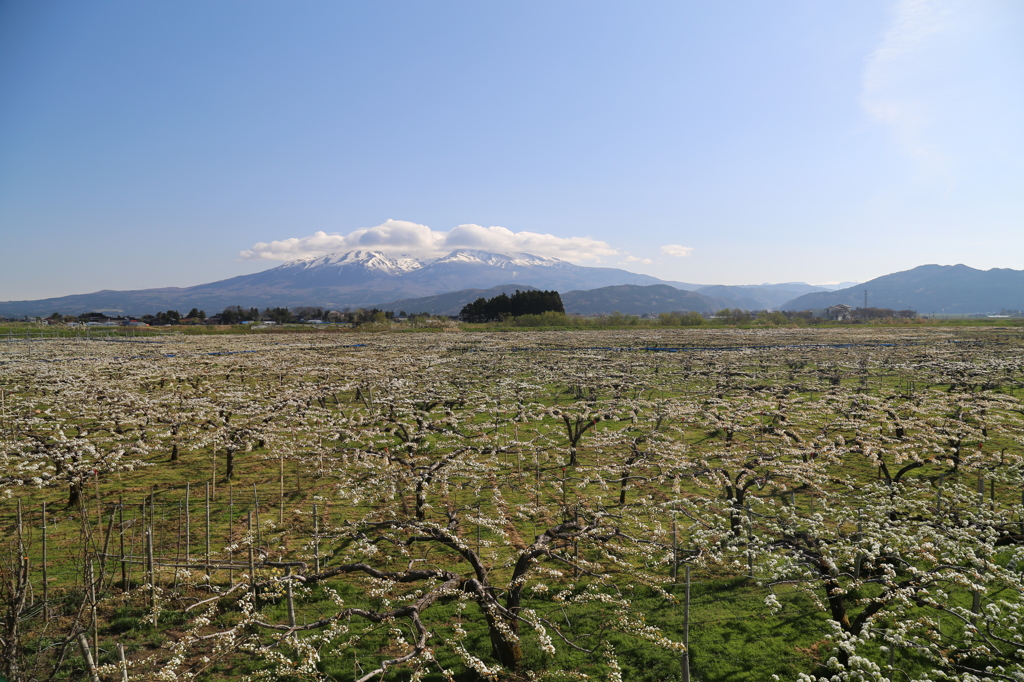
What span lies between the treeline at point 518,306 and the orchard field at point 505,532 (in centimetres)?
9626

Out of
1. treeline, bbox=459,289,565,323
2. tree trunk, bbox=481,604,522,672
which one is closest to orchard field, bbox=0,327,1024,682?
tree trunk, bbox=481,604,522,672

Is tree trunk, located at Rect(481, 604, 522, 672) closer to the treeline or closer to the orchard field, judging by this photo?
the orchard field

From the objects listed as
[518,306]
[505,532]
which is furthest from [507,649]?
[518,306]

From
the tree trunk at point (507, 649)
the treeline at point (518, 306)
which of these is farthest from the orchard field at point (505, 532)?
the treeline at point (518, 306)

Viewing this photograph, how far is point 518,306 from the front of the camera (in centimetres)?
13488

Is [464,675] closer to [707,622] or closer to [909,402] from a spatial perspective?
[707,622]

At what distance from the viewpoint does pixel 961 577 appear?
9695 mm

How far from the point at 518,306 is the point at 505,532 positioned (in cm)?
12013

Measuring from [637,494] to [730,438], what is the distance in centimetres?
737

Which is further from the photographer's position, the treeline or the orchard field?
the treeline

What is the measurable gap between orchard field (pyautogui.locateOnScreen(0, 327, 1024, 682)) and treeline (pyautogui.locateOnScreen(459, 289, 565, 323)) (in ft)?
316

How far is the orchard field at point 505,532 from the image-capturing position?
9.75 metres

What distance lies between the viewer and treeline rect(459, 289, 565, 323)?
13462 centimetres

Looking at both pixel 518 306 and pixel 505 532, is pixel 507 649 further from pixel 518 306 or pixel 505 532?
pixel 518 306
